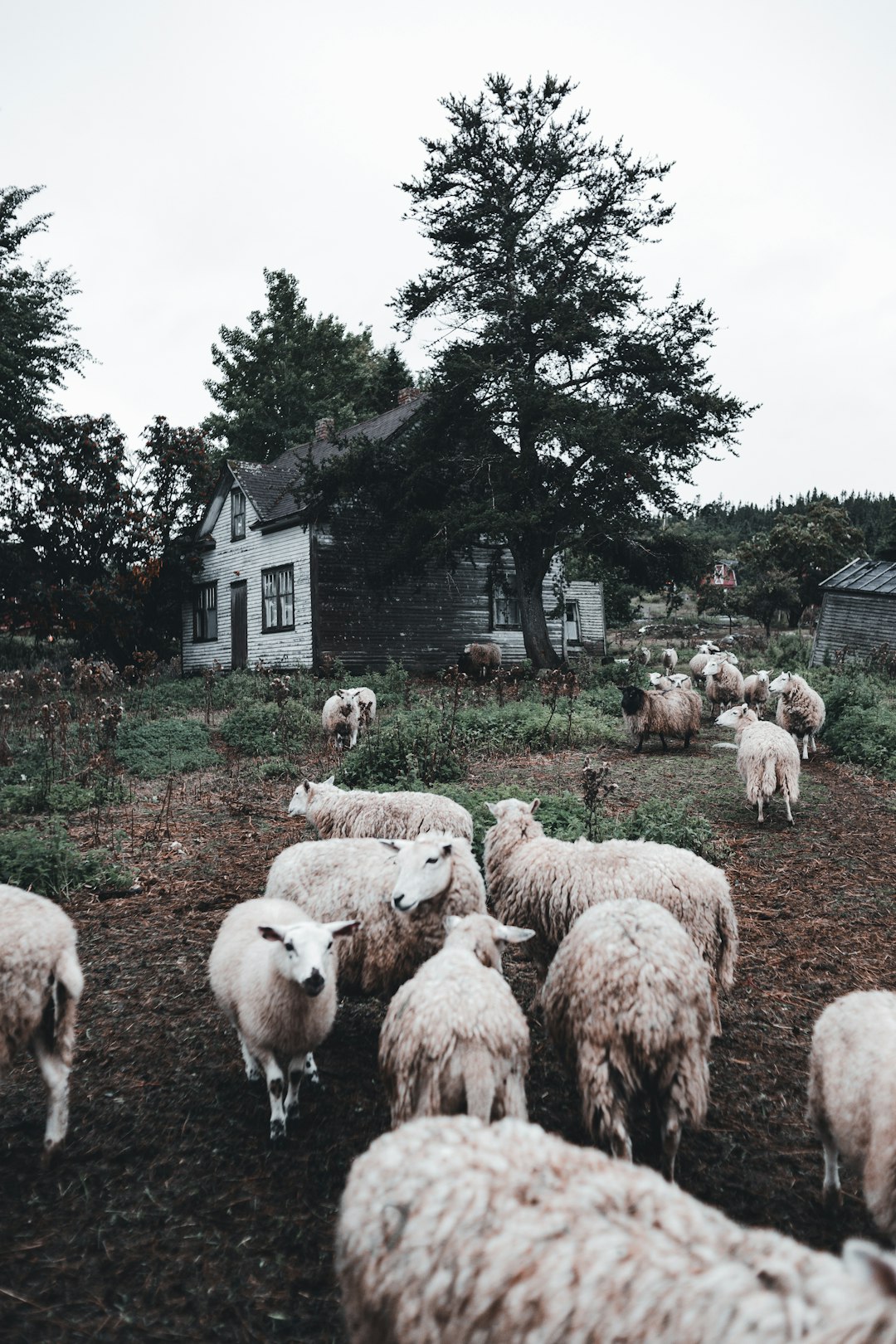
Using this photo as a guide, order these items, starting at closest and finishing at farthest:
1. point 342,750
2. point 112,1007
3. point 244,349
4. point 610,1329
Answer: point 610,1329
point 112,1007
point 342,750
point 244,349

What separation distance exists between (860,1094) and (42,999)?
3.36m

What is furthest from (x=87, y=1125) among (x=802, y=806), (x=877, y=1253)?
(x=802, y=806)

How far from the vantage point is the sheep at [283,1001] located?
3.48 meters

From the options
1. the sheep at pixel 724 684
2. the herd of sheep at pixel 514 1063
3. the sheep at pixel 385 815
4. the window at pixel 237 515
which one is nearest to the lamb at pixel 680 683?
the sheep at pixel 724 684

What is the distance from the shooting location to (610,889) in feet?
14.9

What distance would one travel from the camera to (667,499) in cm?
2025

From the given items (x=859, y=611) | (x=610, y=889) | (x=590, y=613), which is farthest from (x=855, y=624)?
(x=610, y=889)

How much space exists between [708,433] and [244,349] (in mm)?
35966

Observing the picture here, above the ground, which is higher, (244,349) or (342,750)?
(244,349)

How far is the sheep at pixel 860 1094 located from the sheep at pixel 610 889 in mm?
1116

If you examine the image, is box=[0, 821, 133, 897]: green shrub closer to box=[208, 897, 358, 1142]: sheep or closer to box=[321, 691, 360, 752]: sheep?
box=[208, 897, 358, 1142]: sheep

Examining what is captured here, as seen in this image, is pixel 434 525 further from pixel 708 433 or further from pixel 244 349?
pixel 244 349

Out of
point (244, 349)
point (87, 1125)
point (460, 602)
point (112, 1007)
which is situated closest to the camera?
point (87, 1125)

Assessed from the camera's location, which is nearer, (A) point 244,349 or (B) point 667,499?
(B) point 667,499
